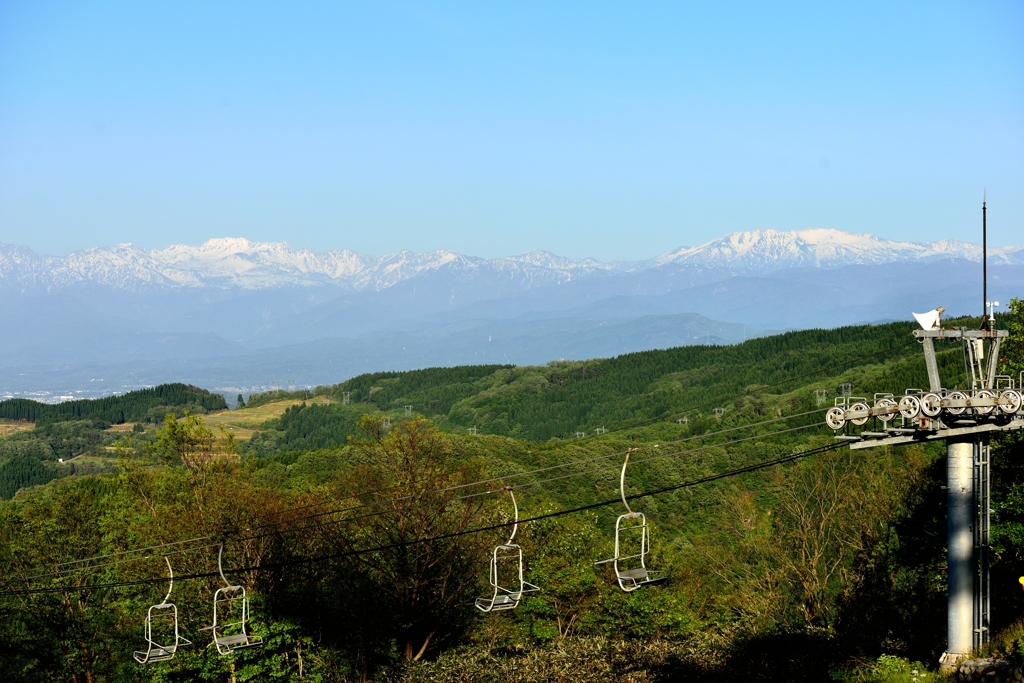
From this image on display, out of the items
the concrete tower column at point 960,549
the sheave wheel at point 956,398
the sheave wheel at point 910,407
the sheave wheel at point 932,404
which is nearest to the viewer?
the sheave wheel at point 956,398

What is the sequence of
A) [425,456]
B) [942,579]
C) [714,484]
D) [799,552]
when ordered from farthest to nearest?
1. [714,484]
2. [799,552]
3. [425,456]
4. [942,579]

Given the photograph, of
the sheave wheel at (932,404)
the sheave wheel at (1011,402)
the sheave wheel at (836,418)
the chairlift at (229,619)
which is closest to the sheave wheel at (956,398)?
the sheave wheel at (932,404)

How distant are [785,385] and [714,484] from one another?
7384 centimetres

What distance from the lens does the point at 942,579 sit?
145ft

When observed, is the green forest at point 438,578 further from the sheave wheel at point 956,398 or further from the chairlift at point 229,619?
the sheave wheel at point 956,398

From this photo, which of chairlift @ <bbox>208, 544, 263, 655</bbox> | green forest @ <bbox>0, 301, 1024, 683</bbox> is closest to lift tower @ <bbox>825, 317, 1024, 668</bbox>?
green forest @ <bbox>0, 301, 1024, 683</bbox>

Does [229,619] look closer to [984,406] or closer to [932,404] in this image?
[932,404]

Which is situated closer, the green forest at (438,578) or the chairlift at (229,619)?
the chairlift at (229,619)

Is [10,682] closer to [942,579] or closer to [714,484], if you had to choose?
[942,579]

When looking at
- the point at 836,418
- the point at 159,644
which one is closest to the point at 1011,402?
the point at 836,418

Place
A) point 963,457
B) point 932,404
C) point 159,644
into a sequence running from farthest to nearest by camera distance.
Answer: point 159,644 < point 963,457 < point 932,404

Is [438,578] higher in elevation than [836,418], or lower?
lower

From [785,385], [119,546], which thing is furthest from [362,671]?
[785,385]

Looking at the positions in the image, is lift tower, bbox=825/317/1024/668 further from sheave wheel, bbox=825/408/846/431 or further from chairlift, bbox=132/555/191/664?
chairlift, bbox=132/555/191/664
